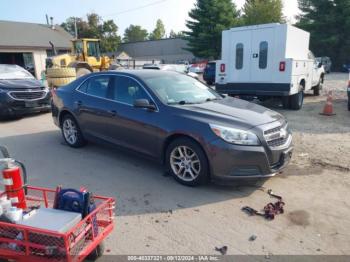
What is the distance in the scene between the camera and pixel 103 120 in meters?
5.59

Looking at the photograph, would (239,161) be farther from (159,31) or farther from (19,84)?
(159,31)

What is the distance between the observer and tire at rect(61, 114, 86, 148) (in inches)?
250

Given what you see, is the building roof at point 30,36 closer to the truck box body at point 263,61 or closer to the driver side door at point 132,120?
the truck box body at point 263,61

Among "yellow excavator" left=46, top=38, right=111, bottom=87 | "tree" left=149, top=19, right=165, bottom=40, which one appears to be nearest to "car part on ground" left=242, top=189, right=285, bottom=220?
"yellow excavator" left=46, top=38, right=111, bottom=87

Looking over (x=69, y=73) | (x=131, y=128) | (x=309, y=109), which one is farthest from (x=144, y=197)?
(x=69, y=73)

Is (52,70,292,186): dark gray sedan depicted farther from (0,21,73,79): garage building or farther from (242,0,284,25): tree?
(242,0,284,25): tree

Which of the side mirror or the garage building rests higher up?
the garage building

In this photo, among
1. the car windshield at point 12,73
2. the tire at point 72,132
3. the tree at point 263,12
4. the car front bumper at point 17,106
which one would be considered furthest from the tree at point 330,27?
the tire at point 72,132

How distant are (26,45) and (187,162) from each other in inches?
1160

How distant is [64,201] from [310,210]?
2.88 m

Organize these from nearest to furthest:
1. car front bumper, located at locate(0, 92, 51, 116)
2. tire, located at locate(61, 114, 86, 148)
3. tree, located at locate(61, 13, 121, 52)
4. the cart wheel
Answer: the cart wheel → tire, located at locate(61, 114, 86, 148) → car front bumper, located at locate(0, 92, 51, 116) → tree, located at locate(61, 13, 121, 52)

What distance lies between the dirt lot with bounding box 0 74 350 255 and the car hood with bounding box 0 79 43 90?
335 centimetres

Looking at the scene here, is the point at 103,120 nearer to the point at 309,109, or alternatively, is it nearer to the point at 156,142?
the point at 156,142

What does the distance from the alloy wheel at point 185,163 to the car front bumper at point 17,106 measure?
6714 mm
